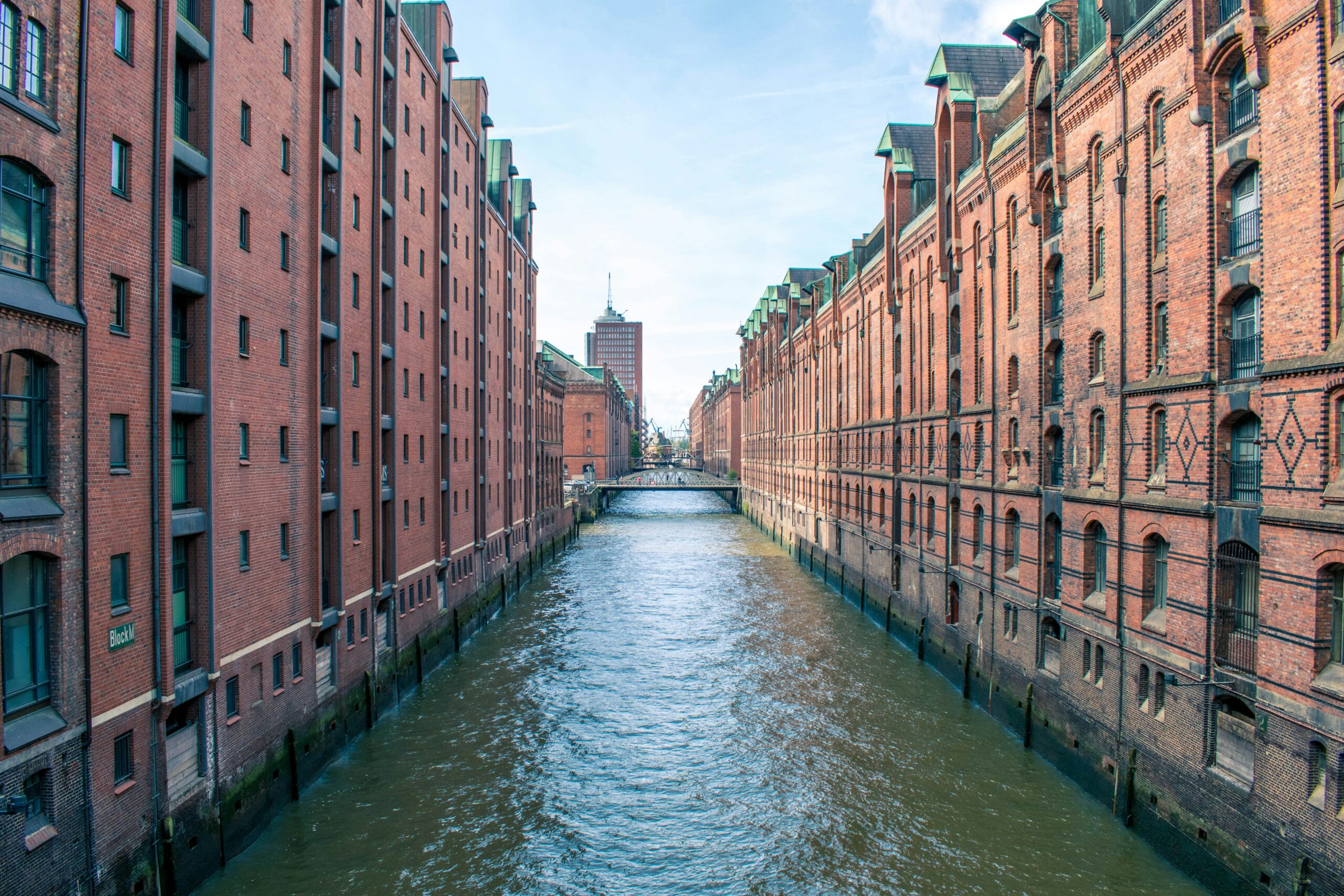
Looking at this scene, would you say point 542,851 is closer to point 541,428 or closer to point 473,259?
point 473,259

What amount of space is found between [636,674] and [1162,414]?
18.7m

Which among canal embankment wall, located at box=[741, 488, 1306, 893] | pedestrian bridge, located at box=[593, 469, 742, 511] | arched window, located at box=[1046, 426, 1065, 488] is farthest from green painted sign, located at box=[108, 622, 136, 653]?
pedestrian bridge, located at box=[593, 469, 742, 511]

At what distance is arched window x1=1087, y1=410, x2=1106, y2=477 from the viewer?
18516mm

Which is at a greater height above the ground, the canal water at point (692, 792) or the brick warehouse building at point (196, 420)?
the brick warehouse building at point (196, 420)

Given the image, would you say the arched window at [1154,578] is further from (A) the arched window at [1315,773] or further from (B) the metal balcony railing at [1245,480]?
(A) the arched window at [1315,773]

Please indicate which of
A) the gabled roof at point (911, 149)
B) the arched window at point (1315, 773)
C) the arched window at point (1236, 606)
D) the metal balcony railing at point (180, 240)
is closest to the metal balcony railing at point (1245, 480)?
the arched window at point (1236, 606)

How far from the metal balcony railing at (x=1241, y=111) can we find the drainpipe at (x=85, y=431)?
60.3ft

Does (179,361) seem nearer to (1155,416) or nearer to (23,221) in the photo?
(23,221)

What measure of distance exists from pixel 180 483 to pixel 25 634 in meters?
4.32

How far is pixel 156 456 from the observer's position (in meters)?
13.3

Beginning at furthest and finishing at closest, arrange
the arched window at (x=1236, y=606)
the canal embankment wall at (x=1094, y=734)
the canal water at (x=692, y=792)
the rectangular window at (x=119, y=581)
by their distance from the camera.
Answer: the canal water at (x=692, y=792), the arched window at (x=1236, y=606), the canal embankment wall at (x=1094, y=734), the rectangular window at (x=119, y=581)

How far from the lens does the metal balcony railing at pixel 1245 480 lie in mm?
13688

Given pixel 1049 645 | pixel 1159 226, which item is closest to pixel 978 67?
pixel 1159 226

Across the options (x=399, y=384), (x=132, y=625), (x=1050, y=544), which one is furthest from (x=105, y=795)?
(x=1050, y=544)
